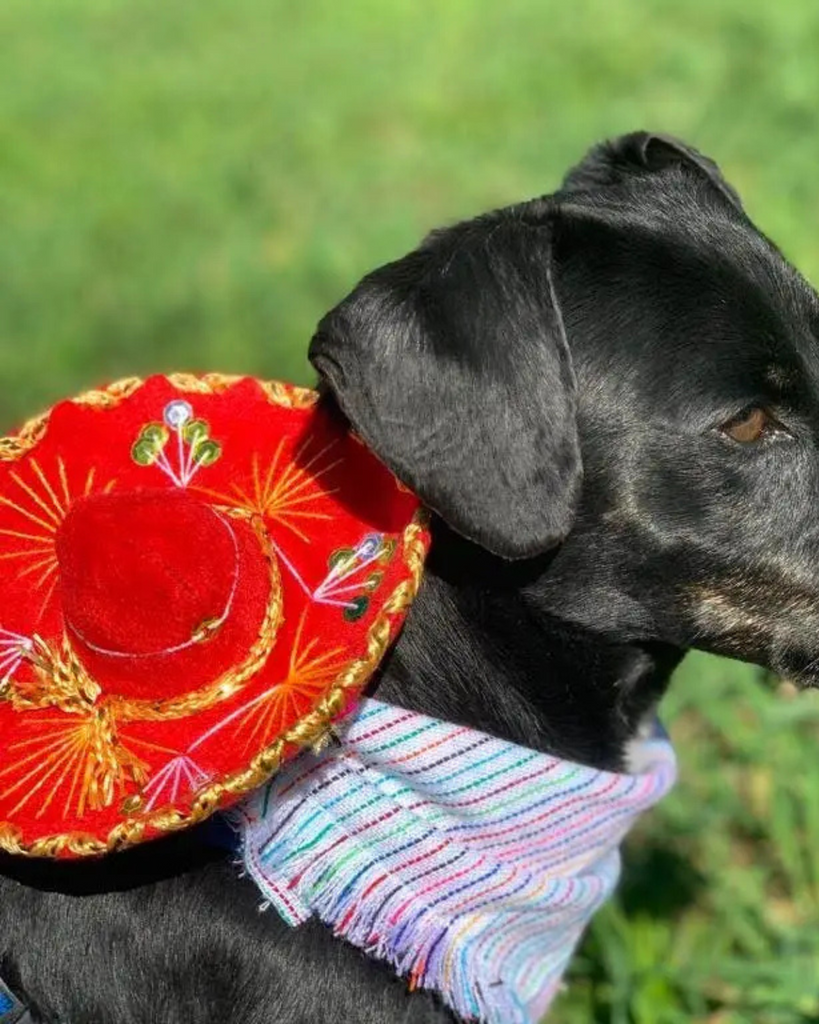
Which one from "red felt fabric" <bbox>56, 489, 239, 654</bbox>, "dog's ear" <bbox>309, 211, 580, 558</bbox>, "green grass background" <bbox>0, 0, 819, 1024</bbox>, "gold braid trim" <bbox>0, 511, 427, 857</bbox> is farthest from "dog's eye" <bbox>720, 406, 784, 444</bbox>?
"green grass background" <bbox>0, 0, 819, 1024</bbox>

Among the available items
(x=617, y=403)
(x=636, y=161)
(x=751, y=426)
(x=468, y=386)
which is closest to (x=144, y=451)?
(x=468, y=386)

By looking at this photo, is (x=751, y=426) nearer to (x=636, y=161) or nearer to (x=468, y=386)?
(x=468, y=386)

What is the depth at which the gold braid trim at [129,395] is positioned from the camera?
6.43ft

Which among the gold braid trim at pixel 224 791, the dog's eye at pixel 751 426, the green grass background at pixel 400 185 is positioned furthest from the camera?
the green grass background at pixel 400 185

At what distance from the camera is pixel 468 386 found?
1.78 m

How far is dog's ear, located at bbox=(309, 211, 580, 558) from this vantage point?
1.76 m

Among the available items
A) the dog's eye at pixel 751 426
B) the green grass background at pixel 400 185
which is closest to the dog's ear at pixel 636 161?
the dog's eye at pixel 751 426

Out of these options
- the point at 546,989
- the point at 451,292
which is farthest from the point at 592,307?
the point at 546,989

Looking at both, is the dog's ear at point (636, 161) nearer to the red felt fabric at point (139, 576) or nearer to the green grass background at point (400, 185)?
the red felt fabric at point (139, 576)

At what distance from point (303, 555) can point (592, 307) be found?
19.2 inches

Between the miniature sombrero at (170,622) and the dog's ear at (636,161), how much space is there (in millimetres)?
644

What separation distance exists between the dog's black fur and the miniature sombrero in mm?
156

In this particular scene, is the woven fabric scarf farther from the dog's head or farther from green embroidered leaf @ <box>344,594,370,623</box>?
the dog's head

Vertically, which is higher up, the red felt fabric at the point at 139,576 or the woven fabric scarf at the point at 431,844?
the red felt fabric at the point at 139,576
